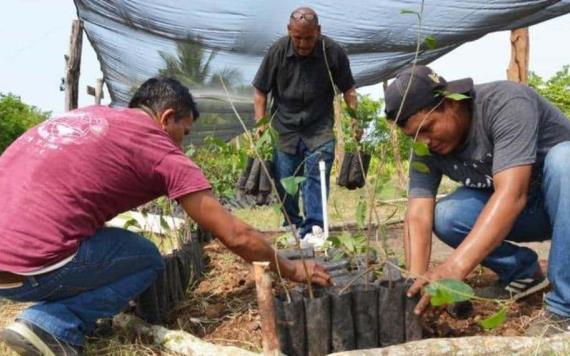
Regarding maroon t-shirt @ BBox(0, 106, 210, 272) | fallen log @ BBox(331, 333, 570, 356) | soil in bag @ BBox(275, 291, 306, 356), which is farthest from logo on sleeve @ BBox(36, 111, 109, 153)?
fallen log @ BBox(331, 333, 570, 356)

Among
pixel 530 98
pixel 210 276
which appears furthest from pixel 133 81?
pixel 530 98

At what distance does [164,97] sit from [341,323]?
38.0 inches

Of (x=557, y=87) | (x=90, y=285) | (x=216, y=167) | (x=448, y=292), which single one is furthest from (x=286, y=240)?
(x=557, y=87)

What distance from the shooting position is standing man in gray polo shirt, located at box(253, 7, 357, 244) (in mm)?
4465

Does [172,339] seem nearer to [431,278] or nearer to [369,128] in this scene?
[431,278]

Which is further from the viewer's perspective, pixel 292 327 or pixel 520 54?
pixel 520 54

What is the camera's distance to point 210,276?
11.3 ft

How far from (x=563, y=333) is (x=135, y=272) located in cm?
148

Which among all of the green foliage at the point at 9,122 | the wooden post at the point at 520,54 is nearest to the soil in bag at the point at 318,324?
the wooden post at the point at 520,54

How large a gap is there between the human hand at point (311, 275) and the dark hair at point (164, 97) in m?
0.66

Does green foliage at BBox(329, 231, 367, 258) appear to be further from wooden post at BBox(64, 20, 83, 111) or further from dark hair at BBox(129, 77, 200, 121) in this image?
wooden post at BBox(64, 20, 83, 111)

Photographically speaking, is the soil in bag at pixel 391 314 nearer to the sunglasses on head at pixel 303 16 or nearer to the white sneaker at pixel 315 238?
the white sneaker at pixel 315 238

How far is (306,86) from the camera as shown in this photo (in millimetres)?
4492

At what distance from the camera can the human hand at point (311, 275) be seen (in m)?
2.22
